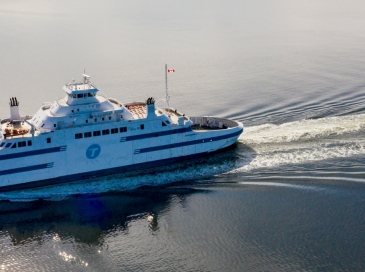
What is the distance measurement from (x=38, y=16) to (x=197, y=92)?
70.9 m

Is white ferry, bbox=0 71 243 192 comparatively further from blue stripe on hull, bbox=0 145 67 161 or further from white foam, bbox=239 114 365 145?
white foam, bbox=239 114 365 145

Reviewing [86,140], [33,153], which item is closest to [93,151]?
[86,140]

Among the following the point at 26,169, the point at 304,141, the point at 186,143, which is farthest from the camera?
the point at 304,141

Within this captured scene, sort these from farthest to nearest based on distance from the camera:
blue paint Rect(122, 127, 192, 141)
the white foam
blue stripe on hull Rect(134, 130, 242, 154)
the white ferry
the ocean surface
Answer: the white foam → blue stripe on hull Rect(134, 130, 242, 154) → blue paint Rect(122, 127, 192, 141) → the white ferry → the ocean surface

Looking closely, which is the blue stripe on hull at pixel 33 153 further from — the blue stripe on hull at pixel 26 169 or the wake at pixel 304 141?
the wake at pixel 304 141

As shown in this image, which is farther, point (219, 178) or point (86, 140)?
point (219, 178)

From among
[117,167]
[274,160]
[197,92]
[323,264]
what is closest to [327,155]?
[274,160]

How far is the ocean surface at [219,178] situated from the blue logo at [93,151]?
1972mm

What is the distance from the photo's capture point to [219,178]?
115 ft

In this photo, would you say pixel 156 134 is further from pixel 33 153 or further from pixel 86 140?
pixel 33 153

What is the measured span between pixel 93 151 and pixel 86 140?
1.04m

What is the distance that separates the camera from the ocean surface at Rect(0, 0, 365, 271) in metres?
26.6

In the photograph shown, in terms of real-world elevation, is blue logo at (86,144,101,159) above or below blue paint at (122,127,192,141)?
below

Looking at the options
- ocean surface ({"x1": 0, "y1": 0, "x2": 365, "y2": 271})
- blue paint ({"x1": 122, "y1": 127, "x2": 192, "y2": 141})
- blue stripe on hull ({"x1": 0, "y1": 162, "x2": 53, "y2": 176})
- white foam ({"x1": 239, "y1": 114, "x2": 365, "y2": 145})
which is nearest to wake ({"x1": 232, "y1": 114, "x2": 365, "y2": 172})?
white foam ({"x1": 239, "y1": 114, "x2": 365, "y2": 145})
